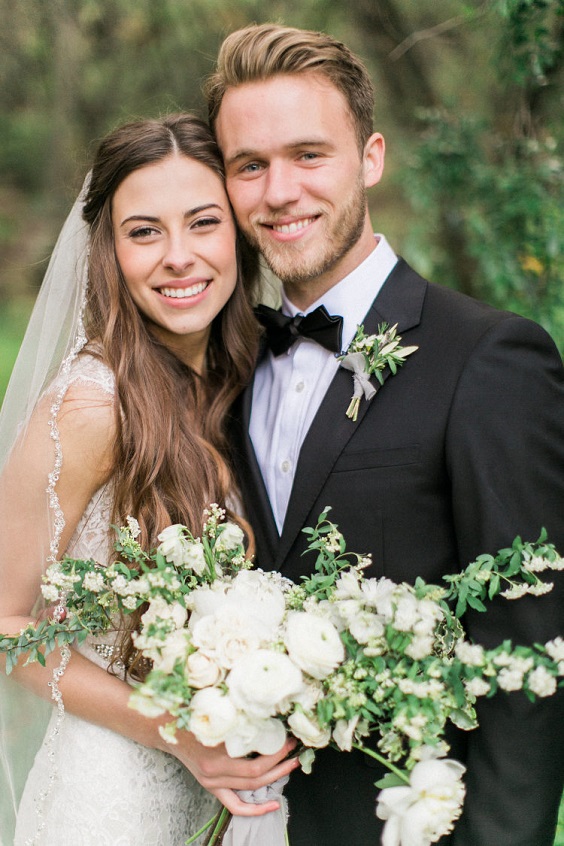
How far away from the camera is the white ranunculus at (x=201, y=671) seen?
66.6 inches

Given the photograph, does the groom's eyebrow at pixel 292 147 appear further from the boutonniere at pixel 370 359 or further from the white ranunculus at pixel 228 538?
the white ranunculus at pixel 228 538

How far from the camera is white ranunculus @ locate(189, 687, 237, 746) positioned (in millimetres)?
1656

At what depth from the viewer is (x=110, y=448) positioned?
2.46 meters

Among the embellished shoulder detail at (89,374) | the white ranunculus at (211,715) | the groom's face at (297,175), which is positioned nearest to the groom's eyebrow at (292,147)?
the groom's face at (297,175)

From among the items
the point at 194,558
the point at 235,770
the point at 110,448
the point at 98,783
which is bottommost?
the point at 98,783

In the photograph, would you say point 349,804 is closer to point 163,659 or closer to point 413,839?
point 413,839

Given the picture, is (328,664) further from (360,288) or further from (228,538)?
(360,288)

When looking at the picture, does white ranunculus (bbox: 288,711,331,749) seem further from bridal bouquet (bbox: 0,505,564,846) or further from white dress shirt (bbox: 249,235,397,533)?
white dress shirt (bbox: 249,235,397,533)

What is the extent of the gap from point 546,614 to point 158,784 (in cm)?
118

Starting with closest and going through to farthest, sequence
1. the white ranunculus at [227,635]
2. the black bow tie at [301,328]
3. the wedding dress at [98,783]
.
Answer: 1. the white ranunculus at [227,635]
2. the wedding dress at [98,783]
3. the black bow tie at [301,328]

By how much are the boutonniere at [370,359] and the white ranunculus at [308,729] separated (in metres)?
0.83

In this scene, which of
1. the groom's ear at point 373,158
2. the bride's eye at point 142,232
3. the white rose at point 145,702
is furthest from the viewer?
the groom's ear at point 373,158

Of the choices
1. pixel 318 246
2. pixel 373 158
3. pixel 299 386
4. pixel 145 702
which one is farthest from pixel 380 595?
pixel 373 158

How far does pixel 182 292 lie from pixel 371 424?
0.76 meters
